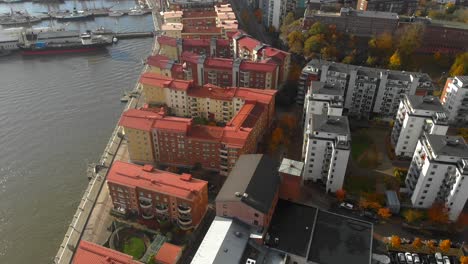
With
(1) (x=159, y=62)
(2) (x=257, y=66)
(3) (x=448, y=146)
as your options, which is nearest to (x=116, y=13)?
(1) (x=159, y=62)

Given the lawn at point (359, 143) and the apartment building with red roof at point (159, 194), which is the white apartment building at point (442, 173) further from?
the apartment building with red roof at point (159, 194)

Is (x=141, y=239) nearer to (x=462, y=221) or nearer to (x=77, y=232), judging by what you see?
(x=77, y=232)

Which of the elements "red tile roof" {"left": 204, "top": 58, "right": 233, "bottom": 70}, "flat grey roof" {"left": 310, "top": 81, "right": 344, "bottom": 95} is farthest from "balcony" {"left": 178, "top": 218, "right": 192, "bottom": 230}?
"red tile roof" {"left": 204, "top": 58, "right": 233, "bottom": 70}

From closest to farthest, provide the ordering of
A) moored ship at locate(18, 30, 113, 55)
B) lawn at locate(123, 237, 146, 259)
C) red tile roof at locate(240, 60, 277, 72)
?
lawn at locate(123, 237, 146, 259)
red tile roof at locate(240, 60, 277, 72)
moored ship at locate(18, 30, 113, 55)

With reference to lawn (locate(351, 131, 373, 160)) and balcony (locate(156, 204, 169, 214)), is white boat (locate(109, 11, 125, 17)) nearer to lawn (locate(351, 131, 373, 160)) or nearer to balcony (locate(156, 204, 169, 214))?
lawn (locate(351, 131, 373, 160))

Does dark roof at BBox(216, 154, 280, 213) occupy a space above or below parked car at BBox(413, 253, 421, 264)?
above

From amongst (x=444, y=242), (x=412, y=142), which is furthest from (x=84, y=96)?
(x=444, y=242)

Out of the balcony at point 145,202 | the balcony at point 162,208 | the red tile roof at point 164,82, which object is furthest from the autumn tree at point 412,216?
the red tile roof at point 164,82

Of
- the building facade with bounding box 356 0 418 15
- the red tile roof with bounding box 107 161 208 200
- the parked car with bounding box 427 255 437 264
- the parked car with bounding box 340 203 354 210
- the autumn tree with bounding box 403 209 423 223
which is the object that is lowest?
the parked car with bounding box 427 255 437 264
